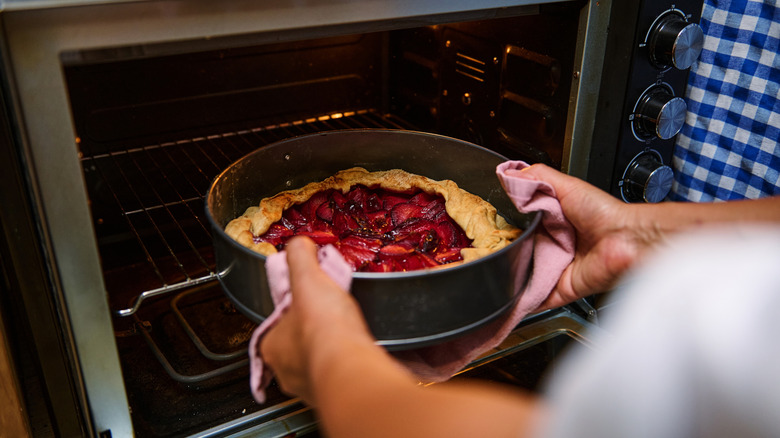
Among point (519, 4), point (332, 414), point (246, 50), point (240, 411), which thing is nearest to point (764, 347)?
point (332, 414)

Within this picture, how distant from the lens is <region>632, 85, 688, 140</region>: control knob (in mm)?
1146

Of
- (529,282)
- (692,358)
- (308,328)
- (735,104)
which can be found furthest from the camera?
(735,104)

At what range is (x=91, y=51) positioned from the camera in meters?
0.75

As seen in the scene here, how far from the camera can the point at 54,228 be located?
0.77m

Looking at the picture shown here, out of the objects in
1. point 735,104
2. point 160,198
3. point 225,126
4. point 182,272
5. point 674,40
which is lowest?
point 182,272

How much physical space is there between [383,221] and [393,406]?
68 centimetres

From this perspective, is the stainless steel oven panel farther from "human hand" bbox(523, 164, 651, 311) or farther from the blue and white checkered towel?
the blue and white checkered towel

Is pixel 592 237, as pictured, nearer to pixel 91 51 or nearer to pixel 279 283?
pixel 279 283

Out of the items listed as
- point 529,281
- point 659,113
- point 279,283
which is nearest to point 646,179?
point 659,113

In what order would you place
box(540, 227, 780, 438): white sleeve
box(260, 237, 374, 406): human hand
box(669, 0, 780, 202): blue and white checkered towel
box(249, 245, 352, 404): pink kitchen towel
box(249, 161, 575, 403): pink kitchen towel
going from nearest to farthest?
box(540, 227, 780, 438): white sleeve < box(260, 237, 374, 406): human hand < box(249, 245, 352, 404): pink kitchen towel < box(249, 161, 575, 403): pink kitchen towel < box(669, 0, 780, 202): blue and white checkered towel

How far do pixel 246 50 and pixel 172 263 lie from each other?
0.55 m

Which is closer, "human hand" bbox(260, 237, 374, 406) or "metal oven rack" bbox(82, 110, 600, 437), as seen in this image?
"human hand" bbox(260, 237, 374, 406)

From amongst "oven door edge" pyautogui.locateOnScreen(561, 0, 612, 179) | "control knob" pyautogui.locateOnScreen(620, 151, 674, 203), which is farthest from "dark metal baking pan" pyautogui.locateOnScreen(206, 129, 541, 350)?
"control knob" pyautogui.locateOnScreen(620, 151, 674, 203)

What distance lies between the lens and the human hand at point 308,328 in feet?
2.07
